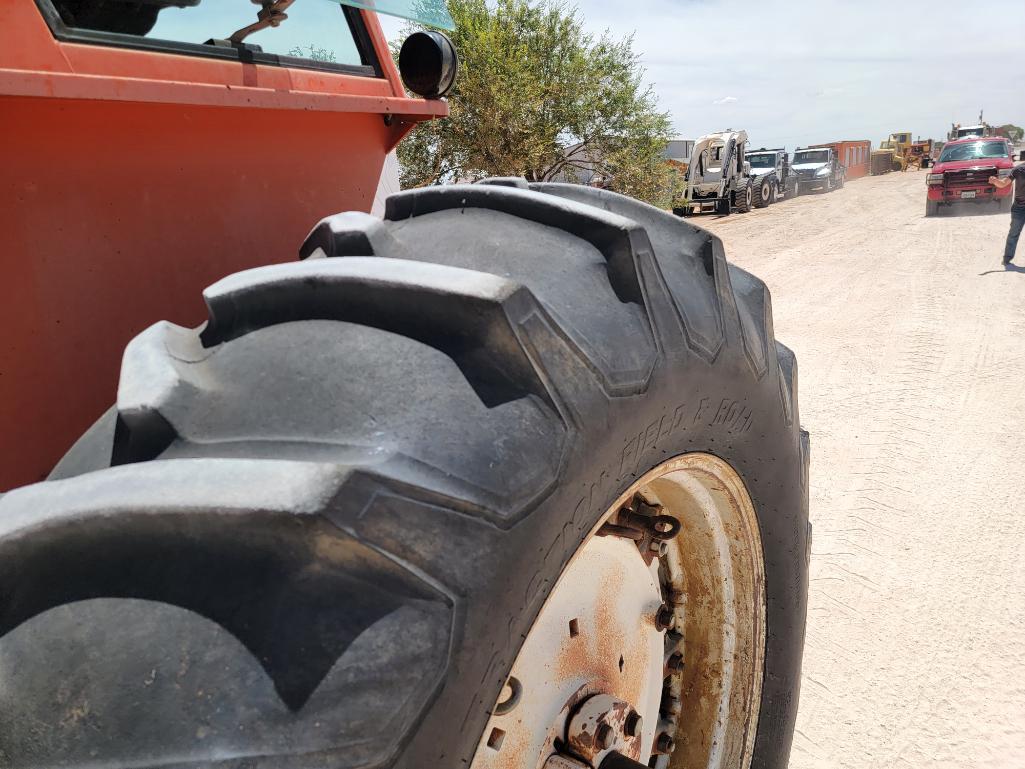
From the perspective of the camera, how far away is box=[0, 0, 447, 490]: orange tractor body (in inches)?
44.7

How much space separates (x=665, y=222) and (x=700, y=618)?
2.86ft

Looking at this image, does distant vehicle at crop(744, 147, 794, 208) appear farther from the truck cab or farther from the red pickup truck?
the red pickup truck

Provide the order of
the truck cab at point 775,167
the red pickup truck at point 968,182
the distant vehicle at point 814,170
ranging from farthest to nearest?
1. the distant vehicle at point 814,170
2. the truck cab at point 775,167
3. the red pickup truck at point 968,182

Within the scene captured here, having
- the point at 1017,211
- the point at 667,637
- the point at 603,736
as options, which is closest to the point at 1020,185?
the point at 1017,211

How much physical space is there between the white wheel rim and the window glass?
109 cm

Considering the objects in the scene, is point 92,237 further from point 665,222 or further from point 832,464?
point 832,464

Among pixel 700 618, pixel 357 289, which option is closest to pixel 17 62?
pixel 357 289

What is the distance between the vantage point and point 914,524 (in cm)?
390

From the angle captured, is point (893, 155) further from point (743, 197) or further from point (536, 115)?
point (536, 115)

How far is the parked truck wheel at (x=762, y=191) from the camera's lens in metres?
25.1

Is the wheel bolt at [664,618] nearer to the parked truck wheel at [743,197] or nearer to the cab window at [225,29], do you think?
the cab window at [225,29]

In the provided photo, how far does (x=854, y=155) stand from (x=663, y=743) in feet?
127

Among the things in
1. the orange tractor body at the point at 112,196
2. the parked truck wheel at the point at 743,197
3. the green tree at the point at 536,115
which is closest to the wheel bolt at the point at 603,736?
the orange tractor body at the point at 112,196

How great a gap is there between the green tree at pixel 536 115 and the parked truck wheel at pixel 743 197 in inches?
131
